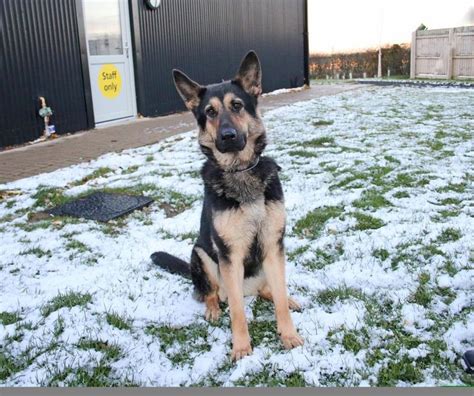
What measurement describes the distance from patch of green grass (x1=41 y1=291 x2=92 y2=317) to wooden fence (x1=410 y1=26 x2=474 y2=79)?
18308mm

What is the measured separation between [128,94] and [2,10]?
11.9 feet

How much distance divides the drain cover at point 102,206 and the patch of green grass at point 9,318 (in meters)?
1.75

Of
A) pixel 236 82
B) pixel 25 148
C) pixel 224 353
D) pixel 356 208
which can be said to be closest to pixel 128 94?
pixel 25 148

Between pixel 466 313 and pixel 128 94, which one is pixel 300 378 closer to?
pixel 466 313

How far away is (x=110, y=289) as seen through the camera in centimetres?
320

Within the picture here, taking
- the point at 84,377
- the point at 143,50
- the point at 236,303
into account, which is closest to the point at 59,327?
the point at 84,377

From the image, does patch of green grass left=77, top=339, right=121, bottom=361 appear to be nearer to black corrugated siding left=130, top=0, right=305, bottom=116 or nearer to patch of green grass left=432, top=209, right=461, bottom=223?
patch of green grass left=432, top=209, right=461, bottom=223

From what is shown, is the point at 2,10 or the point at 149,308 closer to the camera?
the point at 149,308

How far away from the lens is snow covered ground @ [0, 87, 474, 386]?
2322 millimetres

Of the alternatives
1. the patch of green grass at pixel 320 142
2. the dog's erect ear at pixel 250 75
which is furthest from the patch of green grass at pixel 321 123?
the dog's erect ear at pixel 250 75

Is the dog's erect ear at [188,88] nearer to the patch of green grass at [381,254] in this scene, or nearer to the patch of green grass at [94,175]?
the patch of green grass at [381,254]

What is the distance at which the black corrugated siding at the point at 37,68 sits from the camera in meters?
7.87

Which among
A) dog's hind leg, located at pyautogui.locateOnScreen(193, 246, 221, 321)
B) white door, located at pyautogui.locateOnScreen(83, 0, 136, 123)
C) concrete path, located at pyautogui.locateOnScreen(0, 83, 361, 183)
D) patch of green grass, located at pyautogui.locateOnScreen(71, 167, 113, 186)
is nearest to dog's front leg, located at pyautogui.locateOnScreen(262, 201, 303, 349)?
dog's hind leg, located at pyautogui.locateOnScreen(193, 246, 221, 321)

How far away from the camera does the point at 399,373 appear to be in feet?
7.18
